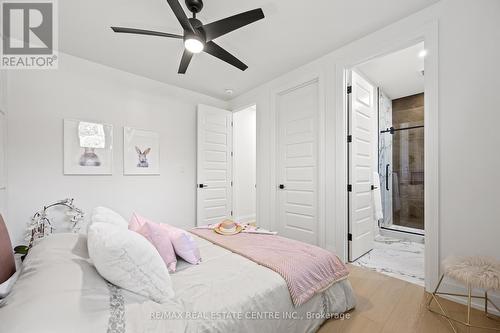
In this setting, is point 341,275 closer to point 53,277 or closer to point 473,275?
point 473,275

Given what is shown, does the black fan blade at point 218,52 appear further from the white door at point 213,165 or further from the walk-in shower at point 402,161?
the walk-in shower at point 402,161

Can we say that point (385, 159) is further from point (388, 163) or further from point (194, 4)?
point (194, 4)

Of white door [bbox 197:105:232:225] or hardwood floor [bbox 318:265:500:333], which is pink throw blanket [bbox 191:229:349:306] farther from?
white door [bbox 197:105:232:225]

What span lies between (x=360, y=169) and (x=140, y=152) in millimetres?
3275

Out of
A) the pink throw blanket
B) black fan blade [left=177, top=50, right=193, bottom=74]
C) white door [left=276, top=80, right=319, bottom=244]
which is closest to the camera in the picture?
the pink throw blanket

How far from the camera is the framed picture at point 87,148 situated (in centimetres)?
284

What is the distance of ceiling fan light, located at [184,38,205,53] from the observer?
5.98 feet

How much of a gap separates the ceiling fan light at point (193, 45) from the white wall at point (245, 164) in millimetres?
2853

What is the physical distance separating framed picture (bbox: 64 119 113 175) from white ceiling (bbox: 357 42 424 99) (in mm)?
3709

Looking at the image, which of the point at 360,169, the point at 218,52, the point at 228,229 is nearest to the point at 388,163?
the point at 360,169

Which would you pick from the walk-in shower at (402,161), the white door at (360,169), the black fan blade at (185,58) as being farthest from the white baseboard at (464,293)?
the black fan blade at (185,58)

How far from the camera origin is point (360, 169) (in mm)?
2973

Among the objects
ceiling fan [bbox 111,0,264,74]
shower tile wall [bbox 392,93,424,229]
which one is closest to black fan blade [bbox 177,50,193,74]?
ceiling fan [bbox 111,0,264,74]

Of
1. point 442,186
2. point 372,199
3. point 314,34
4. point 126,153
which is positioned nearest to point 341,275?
point 442,186
